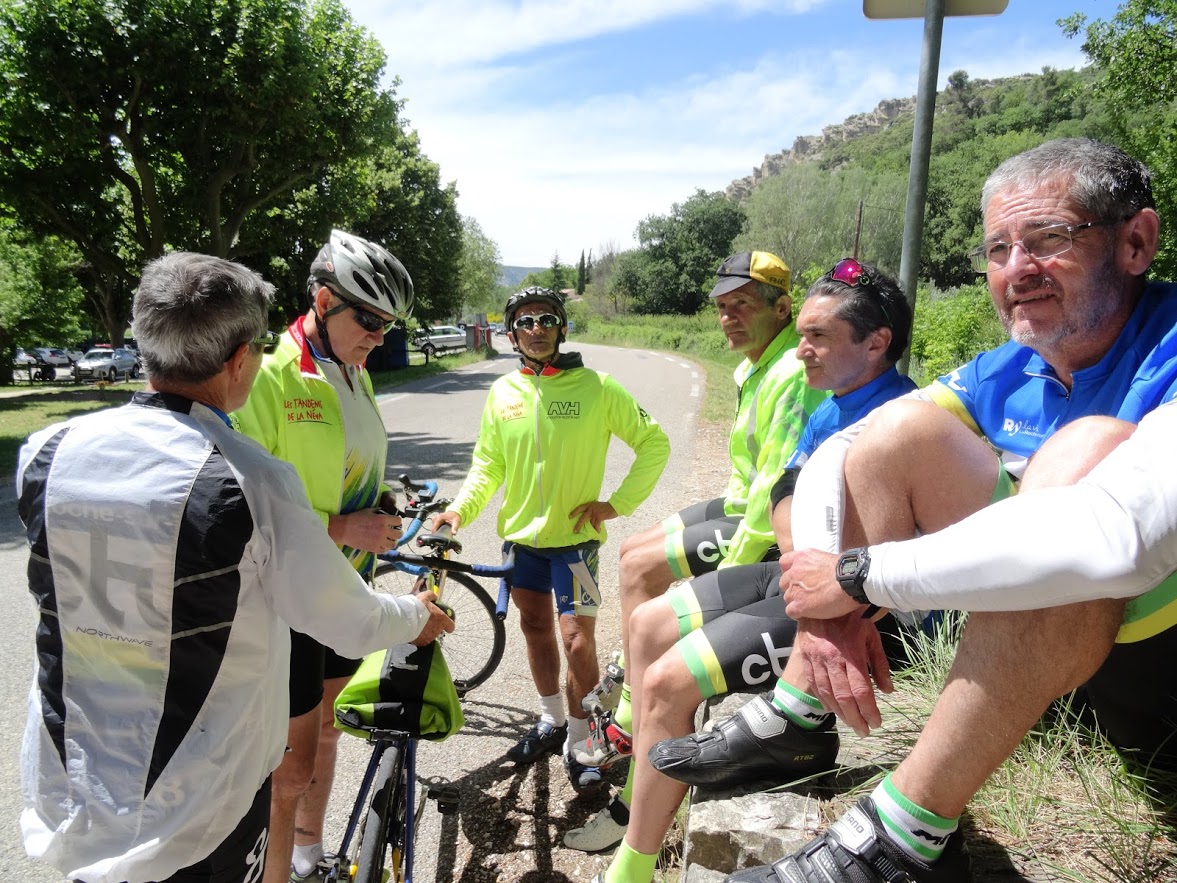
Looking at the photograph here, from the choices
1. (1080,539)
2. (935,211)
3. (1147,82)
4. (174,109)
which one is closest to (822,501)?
(1080,539)

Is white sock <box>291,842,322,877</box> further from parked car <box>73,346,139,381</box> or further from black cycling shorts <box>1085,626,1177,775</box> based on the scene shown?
parked car <box>73,346,139,381</box>

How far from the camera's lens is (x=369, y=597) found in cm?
179

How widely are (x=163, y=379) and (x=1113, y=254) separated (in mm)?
2297

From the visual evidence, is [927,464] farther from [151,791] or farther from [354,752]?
[354,752]

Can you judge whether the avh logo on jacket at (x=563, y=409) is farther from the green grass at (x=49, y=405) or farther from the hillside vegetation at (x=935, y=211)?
the green grass at (x=49, y=405)

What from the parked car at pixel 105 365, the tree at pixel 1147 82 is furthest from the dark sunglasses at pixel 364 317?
the parked car at pixel 105 365

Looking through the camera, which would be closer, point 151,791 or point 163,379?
point 151,791

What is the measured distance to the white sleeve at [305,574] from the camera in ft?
5.20

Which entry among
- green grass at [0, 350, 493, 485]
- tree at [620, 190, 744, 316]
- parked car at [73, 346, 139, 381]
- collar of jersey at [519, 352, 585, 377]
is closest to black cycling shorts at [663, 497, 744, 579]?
collar of jersey at [519, 352, 585, 377]

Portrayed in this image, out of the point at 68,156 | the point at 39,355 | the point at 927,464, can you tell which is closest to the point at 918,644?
the point at 927,464

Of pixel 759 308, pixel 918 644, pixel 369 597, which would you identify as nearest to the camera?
pixel 369 597

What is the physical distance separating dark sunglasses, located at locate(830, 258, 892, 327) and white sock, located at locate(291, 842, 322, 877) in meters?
2.72

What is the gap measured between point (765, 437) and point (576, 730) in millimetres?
1533

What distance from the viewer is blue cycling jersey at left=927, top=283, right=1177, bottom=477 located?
1.82 metres
